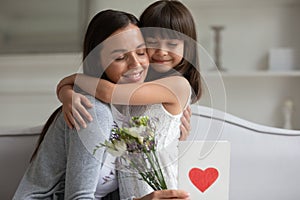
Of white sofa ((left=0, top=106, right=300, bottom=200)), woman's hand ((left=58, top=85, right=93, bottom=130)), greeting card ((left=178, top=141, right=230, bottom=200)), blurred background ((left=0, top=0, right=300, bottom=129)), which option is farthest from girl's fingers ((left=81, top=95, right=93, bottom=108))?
blurred background ((left=0, top=0, right=300, bottom=129))

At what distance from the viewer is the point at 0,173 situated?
5.46ft

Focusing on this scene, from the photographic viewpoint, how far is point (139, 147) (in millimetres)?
1050

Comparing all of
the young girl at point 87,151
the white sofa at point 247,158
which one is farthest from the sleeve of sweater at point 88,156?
the white sofa at point 247,158

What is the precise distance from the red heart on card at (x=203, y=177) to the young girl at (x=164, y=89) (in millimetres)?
58

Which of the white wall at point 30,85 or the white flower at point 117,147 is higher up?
the white flower at point 117,147

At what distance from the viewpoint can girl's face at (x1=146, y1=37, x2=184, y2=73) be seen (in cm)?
120

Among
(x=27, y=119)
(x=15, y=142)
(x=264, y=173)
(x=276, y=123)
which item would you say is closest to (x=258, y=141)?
(x=264, y=173)

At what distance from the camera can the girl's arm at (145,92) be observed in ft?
3.88

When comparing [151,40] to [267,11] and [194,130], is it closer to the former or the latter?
[194,130]

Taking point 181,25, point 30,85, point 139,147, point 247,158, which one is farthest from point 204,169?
point 30,85

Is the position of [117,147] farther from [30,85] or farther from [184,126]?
[30,85]

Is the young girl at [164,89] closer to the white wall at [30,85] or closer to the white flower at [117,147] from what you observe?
the white flower at [117,147]

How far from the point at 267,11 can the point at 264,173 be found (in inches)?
54.6

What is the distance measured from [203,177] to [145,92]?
9.3 inches
